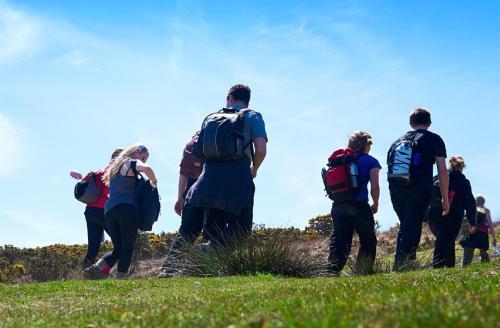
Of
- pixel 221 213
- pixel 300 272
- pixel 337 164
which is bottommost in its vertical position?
pixel 300 272

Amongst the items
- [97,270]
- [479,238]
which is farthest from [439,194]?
[97,270]

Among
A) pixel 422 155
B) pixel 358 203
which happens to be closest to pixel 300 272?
pixel 358 203

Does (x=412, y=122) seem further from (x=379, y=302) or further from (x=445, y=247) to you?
(x=379, y=302)

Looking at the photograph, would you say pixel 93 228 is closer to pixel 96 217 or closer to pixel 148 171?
pixel 96 217

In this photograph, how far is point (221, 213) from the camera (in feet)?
34.0

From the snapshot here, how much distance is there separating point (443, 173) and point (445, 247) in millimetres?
1498

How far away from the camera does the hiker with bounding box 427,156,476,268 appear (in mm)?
11445

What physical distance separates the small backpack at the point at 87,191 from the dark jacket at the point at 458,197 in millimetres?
5495

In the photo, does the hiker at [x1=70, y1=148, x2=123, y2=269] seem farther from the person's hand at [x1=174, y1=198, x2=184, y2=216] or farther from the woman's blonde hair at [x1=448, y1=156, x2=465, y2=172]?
the woman's blonde hair at [x1=448, y1=156, x2=465, y2=172]

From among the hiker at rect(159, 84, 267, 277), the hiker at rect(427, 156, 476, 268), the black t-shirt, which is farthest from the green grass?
the hiker at rect(427, 156, 476, 268)

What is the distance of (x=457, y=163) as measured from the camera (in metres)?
12.3

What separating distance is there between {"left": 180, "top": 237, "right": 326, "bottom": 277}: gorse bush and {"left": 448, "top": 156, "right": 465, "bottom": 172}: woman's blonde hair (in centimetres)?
323

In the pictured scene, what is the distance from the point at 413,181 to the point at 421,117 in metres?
1.10

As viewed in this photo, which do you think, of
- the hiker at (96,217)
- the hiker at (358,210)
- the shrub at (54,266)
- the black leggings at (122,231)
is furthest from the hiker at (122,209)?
the shrub at (54,266)
